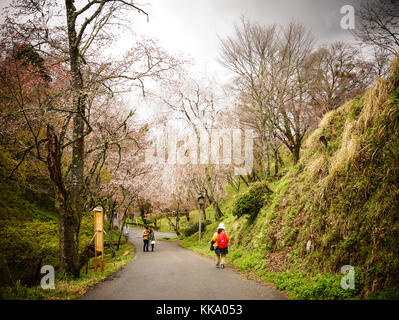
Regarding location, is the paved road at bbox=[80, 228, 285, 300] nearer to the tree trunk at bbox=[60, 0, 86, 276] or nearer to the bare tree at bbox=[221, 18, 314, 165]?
the tree trunk at bbox=[60, 0, 86, 276]

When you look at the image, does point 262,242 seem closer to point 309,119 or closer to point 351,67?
point 309,119

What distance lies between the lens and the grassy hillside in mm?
3873

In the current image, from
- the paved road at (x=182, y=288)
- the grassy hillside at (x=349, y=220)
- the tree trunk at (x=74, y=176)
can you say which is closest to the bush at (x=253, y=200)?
the grassy hillside at (x=349, y=220)

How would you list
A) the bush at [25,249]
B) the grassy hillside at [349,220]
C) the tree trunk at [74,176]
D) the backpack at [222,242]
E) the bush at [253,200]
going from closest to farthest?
the grassy hillside at [349,220] < the bush at [25,249] < the tree trunk at [74,176] < the backpack at [222,242] < the bush at [253,200]

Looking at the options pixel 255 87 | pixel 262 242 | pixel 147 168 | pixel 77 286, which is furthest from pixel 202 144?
pixel 77 286

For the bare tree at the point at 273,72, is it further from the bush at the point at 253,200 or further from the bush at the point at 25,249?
the bush at the point at 25,249

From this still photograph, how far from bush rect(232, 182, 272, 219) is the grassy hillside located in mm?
2830

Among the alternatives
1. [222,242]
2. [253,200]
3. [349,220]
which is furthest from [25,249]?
[253,200]

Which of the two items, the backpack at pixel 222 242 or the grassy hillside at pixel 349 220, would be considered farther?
the backpack at pixel 222 242

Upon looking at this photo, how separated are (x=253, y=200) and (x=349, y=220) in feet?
20.1

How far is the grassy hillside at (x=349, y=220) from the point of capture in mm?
3873

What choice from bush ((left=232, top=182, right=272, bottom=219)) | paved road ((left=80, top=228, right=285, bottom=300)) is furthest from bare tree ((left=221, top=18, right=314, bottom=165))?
paved road ((left=80, top=228, right=285, bottom=300))

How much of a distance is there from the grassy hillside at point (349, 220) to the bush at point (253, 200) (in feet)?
9.28
